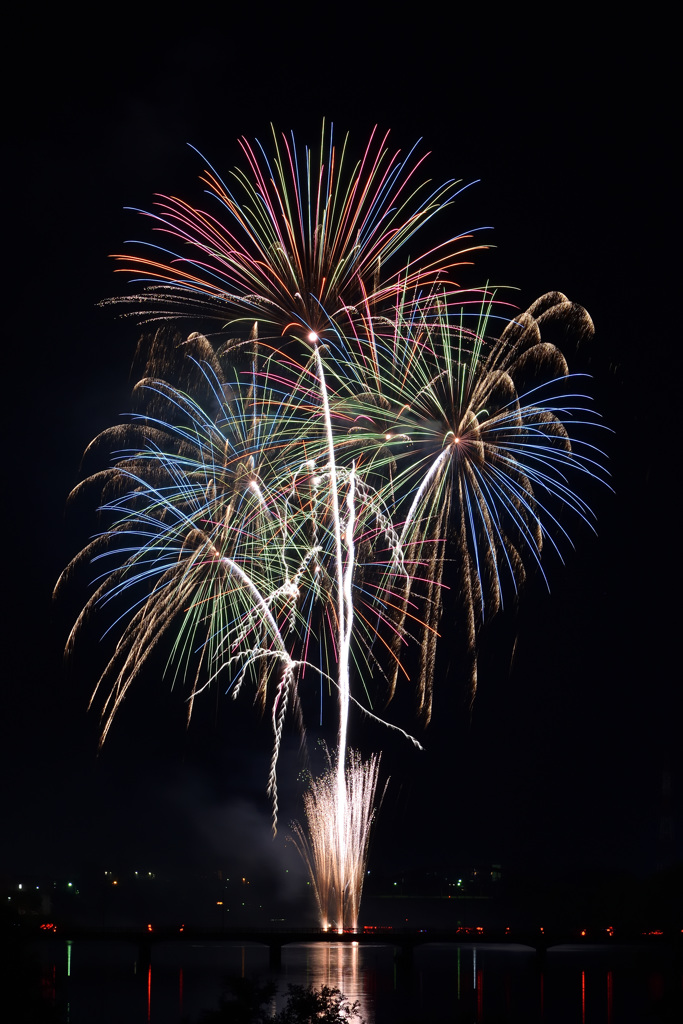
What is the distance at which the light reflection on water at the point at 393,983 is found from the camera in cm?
6812

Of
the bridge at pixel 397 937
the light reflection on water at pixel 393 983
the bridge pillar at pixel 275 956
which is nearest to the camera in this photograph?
the light reflection on water at pixel 393 983

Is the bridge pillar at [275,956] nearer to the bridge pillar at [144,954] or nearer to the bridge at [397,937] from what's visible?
the bridge at [397,937]

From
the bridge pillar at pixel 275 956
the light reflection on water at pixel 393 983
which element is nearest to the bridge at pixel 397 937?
the bridge pillar at pixel 275 956

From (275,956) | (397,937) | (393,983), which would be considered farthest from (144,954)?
(393,983)

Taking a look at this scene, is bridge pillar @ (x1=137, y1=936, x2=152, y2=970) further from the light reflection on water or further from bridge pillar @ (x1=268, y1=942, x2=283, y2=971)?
bridge pillar @ (x1=268, y1=942, x2=283, y2=971)

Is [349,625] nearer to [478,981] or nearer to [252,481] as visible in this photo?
[252,481]

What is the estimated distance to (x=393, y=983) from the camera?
3590 inches

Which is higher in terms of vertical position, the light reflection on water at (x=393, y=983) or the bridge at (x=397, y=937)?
the bridge at (x=397, y=937)

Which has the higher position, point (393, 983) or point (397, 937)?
point (397, 937)

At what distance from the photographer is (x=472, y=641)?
34625mm

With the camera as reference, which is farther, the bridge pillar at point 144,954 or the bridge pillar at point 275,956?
the bridge pillar at point 144,954

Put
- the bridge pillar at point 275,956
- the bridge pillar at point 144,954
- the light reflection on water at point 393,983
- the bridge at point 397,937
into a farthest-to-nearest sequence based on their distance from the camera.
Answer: the bridge pillar at point 144,954
the bridge pillar at point 275,956
the bridge at point 397,937
the light reflection on water at point 393,983

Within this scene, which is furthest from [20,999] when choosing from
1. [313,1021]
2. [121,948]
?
[121,948]

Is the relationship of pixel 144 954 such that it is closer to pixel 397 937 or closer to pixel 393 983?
pixel 397 937
